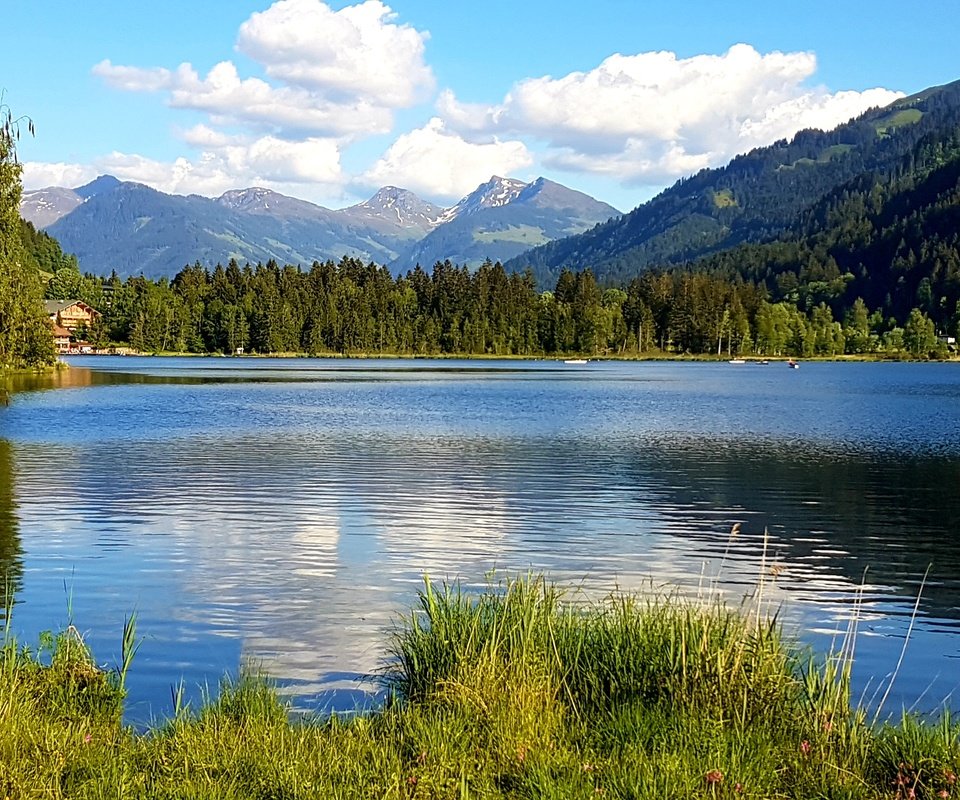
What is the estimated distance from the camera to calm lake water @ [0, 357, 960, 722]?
54.9 ft

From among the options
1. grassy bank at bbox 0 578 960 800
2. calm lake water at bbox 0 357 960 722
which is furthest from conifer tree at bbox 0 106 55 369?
grassy bank at bbox 0 578 960 800

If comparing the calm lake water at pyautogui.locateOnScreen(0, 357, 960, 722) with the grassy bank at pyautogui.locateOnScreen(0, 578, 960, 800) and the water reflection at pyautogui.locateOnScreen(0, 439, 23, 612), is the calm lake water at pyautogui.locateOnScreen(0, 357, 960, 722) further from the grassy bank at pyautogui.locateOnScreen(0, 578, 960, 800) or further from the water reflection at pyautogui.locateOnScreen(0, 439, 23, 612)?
the grassy bank at pyautogui.locateOnScreen(0, 578, 960, 800)

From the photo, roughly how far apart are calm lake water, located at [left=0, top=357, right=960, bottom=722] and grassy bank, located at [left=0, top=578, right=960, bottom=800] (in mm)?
1398

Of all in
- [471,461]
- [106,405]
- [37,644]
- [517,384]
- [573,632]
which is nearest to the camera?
[573,632]

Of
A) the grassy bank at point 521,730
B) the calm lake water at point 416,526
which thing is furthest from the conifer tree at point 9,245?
the grassy bank at point 521,730

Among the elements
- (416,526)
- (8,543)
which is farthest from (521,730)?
(8,543)

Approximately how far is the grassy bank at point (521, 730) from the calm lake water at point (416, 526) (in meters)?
1.40

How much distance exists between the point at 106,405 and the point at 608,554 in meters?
57.8

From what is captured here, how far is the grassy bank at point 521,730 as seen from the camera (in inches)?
347

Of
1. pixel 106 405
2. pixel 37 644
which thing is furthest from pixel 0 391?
pixel 37 644

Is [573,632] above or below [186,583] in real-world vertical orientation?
above

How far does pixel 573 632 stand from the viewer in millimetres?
12703

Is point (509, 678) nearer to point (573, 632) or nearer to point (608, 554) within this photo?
point (573, 632)

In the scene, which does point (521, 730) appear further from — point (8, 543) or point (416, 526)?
point (8, 543)
